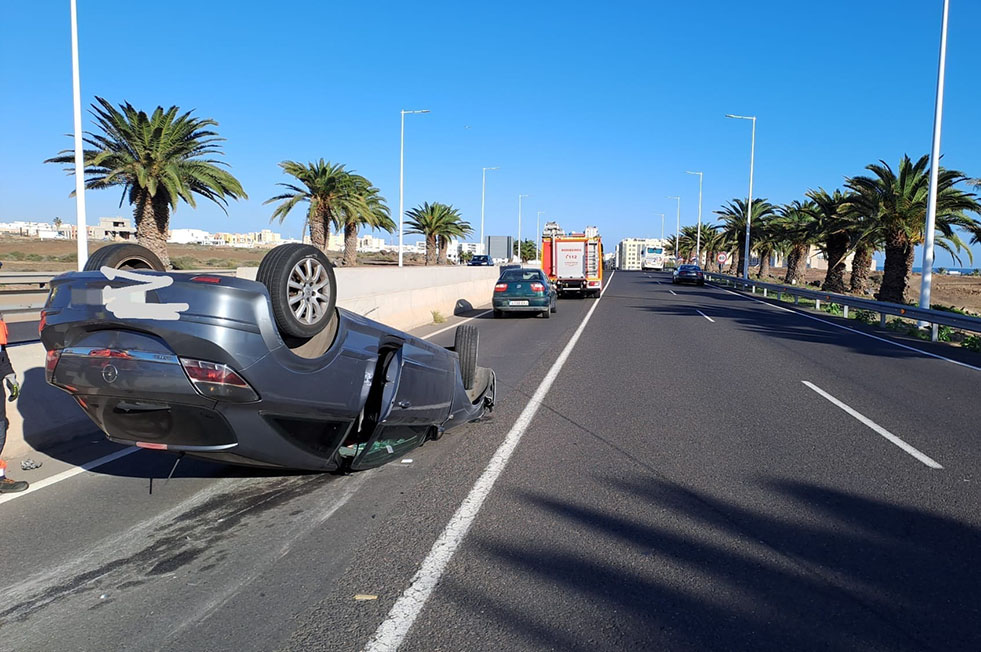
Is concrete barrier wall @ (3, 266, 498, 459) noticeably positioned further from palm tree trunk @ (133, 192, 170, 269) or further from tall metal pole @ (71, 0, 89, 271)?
palm tree trunk @ (133, 192, 170, 269)

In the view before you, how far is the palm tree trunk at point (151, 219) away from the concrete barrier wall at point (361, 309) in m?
11.3

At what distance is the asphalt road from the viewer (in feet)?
11.4

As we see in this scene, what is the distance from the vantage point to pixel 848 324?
21.9 metres

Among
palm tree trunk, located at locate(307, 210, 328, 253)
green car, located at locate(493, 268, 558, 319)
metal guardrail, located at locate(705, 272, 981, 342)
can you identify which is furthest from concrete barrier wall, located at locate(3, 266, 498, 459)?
metal guardrail, located at locate(705, 272, 981, 342)

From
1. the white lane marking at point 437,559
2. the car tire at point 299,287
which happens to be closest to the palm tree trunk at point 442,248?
the white lane marking at point 437,559

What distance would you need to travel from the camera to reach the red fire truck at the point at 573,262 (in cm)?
3350

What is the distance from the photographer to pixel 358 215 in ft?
135

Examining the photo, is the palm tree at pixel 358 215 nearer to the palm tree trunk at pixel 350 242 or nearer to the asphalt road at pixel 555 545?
the palm tree trunk at pixel 350 242

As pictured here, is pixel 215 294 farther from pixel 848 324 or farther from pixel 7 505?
pixel 848 324

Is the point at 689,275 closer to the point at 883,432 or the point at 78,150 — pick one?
the point at 78,150

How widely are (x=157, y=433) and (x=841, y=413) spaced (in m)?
7.25

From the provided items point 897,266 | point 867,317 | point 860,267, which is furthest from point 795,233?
point 867,317

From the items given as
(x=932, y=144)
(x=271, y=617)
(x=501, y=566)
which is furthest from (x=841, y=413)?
(x=932, y=144)

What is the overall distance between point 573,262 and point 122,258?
29631 millimetres
